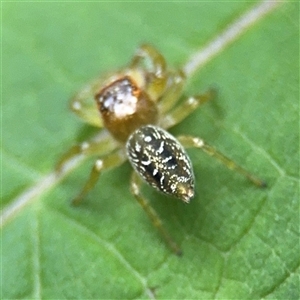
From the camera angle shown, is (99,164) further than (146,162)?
Yes

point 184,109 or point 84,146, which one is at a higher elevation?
point 84,146

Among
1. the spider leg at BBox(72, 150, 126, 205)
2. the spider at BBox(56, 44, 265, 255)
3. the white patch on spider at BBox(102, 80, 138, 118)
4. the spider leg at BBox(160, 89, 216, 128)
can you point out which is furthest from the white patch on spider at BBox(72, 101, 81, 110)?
the spider leg at BBox(160, 89, 216, 128)

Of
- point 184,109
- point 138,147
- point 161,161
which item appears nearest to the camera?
point 161,161

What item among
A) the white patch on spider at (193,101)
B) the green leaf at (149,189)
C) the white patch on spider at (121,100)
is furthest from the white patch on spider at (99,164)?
the white patch on spider at (193,101)

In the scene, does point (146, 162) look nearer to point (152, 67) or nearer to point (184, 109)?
point (184, 109)

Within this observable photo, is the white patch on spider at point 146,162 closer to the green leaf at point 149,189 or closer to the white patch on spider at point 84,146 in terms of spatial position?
the green leaf at point 149,189

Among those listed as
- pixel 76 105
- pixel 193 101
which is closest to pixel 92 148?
pixel 76 105

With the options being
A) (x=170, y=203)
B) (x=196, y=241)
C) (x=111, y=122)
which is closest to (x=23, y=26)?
(x=111, y=122)
